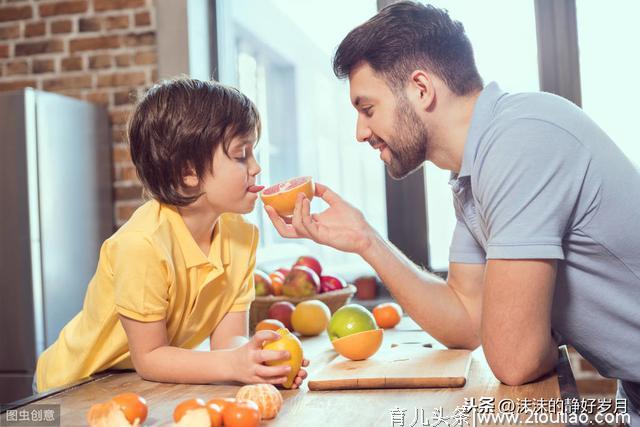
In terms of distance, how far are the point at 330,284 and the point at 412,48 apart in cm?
90

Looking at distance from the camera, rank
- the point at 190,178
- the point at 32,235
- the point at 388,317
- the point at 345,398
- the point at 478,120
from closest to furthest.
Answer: the point at 345,398, the point at 478,120, the point at 190,178, the point at 388,317, the point at 32,235

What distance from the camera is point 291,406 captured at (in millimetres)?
1205

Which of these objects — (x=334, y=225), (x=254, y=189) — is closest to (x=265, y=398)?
(x=334, y=225)

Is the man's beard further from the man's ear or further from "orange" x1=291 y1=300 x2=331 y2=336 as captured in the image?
"orange" x1=291 y1=300 x2=331 y2=336

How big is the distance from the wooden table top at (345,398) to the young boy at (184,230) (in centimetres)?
17

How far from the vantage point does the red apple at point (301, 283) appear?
2.13 m

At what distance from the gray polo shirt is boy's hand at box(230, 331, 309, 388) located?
1.37ft

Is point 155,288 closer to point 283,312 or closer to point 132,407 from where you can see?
point 132,407

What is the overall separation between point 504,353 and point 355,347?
1.08ft

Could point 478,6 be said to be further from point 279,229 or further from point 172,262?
point 172,262

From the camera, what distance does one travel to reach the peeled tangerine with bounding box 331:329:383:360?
1483mm

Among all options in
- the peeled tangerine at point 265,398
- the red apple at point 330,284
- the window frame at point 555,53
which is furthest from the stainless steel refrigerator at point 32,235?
the peeled tangerine at point 265,398

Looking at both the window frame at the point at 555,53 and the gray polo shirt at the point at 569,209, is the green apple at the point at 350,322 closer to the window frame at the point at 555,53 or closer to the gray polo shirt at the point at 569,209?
the gray polo shirt at the point at 569,209

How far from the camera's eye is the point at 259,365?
1.31 meters
